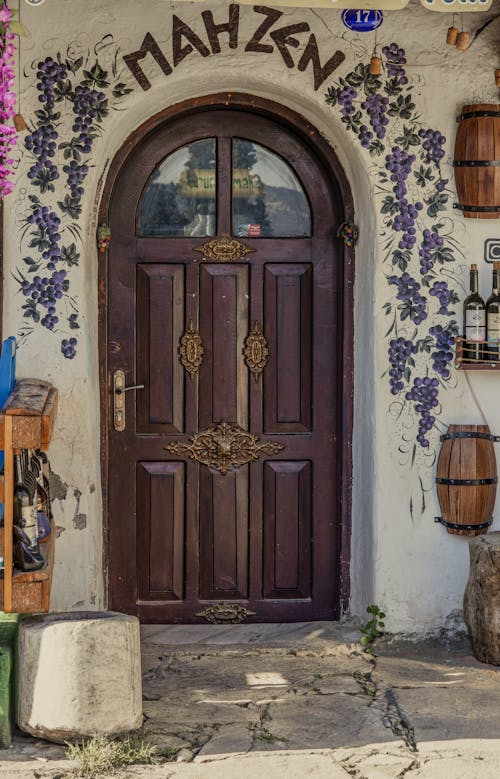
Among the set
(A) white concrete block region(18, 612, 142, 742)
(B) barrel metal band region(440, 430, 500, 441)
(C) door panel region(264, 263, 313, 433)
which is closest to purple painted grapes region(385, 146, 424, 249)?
(C) door panel region(264, 263, 313, 433)

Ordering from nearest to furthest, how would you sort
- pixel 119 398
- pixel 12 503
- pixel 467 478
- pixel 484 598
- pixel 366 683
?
pixel 12 503
pixel 366 683
pixel 484 598
pixel 467 478
pixel 119 398

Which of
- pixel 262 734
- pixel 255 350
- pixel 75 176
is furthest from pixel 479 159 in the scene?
pixel 262 734

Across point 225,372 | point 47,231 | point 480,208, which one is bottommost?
point 225,372

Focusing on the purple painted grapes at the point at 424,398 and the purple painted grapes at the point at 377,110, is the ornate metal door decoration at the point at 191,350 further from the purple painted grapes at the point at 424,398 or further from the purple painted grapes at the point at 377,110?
the purple painted grapes at the point at 377,110

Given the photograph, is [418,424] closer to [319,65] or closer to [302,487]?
[302,487]

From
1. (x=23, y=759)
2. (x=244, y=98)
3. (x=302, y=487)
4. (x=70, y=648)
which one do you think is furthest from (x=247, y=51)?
(x=23, y=759)

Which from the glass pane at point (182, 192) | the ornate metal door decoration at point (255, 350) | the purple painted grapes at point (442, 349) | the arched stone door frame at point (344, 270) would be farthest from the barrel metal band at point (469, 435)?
the glass pane at point (182, 192)

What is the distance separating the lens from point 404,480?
5.35 metres

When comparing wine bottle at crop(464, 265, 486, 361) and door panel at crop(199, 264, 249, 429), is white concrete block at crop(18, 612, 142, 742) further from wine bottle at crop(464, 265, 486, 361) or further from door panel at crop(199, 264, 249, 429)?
wine bottle at crop(464, 265, 486, 361)

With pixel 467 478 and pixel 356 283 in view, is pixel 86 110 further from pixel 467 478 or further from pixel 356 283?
pixel 467 478

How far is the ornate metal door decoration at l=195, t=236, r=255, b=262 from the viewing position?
5465mm

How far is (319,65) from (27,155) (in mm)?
1457

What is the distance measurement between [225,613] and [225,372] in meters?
1.25

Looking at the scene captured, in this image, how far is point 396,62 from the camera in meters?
5.19
